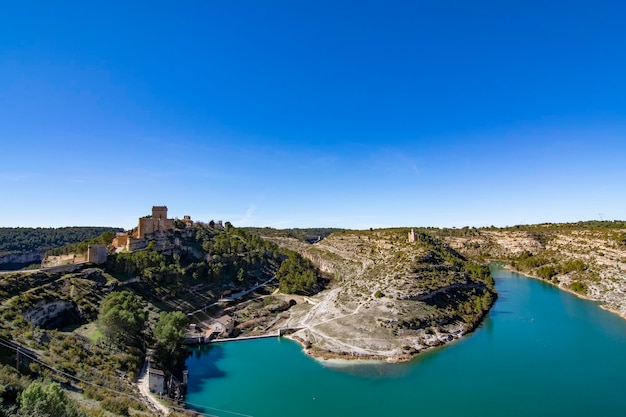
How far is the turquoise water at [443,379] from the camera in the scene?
3019cm

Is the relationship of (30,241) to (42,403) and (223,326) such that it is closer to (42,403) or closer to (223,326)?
(223,326)

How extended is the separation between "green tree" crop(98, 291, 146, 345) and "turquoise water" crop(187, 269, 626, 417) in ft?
22.9

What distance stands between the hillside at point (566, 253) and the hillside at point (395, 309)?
19059mm

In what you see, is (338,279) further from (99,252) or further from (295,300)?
(99,252)

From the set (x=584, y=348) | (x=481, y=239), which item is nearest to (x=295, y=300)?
→ (x=584, y=348)

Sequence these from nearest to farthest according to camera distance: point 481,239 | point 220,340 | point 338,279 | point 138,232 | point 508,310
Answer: point 220,340 → point 508,310 → point 138,232 → point 338,279 → point 481,239

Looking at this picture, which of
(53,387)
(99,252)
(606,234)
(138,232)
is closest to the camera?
(53,387)

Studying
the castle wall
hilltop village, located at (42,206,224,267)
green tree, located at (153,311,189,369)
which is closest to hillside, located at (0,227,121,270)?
hilltop village, located at (42,206,224,267)

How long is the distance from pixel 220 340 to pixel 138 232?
30369 mm

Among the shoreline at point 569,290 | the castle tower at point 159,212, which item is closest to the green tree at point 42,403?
the castle tower at point 159,212

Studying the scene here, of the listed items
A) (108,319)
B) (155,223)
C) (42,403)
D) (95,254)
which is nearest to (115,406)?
(42,403)

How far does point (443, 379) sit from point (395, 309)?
41.2ft

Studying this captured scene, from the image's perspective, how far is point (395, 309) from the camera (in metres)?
Answer: 46.9

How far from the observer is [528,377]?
1388 inches
